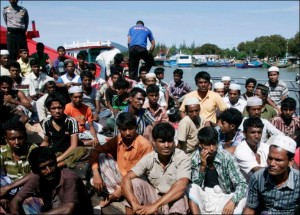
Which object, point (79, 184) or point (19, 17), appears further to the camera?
point (19, 17)

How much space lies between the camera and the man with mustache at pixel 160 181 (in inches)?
121

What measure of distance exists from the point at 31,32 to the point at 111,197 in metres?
9.27

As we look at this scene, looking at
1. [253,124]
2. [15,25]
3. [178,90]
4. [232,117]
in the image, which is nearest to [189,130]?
[232,117]

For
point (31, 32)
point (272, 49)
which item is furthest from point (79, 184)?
point (272, 49)

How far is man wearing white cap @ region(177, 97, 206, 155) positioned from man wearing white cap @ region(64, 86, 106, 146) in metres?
1.22

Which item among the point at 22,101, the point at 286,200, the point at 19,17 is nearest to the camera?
the point at 286,200

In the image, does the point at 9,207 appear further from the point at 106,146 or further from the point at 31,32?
the point at 31,32

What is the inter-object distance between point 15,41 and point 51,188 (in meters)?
5.74

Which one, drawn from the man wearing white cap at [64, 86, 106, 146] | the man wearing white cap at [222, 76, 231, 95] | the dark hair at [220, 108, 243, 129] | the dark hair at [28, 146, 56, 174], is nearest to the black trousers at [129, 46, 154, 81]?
the man wearing white cap at [222, 76, 231, 95]

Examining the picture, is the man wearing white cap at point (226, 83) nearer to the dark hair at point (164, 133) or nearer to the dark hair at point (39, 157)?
the dark hair at point (164, 133)

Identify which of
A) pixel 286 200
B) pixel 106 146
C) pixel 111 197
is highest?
pixel 106 146

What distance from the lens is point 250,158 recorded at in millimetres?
3457

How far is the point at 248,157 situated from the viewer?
3459mm

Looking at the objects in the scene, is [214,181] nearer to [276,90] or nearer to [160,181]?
[160,181]
